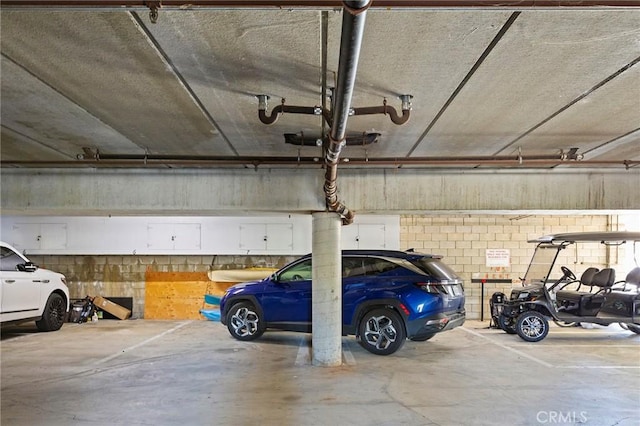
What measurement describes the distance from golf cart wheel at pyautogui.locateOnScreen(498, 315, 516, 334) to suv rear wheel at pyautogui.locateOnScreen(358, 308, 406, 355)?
3.01m

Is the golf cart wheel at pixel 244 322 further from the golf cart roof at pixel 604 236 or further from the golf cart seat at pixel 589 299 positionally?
the golf cart roof at pixel 604 236

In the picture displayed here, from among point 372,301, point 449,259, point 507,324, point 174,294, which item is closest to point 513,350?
point 507,324

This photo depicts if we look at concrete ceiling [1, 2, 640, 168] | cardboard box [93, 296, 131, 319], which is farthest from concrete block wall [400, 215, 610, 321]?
cardboard box [93, 296, 131, 319]

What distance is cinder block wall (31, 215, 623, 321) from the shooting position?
11.9m

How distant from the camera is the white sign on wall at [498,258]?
12062 mm

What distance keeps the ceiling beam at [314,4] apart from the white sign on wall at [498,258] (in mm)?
10192

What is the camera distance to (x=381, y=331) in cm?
726

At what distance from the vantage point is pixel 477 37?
9.43ft

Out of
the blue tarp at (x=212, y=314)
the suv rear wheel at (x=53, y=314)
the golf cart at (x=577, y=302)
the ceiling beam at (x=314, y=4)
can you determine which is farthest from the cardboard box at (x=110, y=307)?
the ceiling beam at (x=314, y=4)

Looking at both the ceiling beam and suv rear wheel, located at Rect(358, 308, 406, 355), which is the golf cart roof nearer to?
suv rear wheel, located at Rect(358, 308, 406, 355)

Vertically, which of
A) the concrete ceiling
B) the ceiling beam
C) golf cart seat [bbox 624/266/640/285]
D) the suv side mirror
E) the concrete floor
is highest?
the ceiling beam

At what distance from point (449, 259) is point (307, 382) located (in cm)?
727

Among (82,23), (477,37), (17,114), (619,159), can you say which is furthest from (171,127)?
(619,159)

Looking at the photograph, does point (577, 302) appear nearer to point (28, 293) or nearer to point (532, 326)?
point (532, 326)
